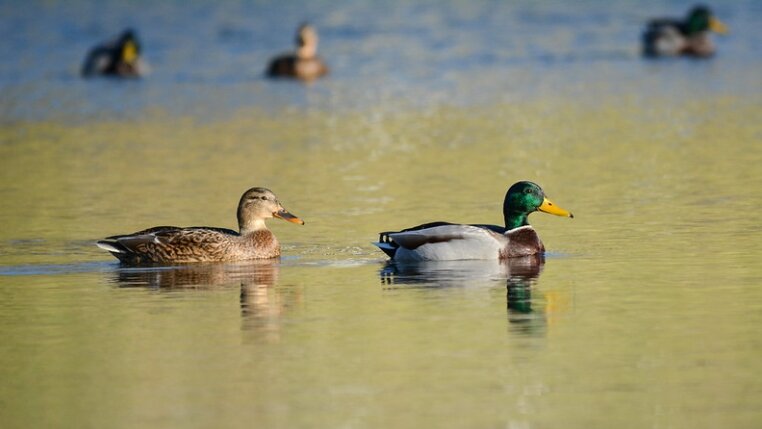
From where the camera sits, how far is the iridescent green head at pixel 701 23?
3816 centimetres

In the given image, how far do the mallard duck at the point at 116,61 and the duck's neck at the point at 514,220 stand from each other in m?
21.2

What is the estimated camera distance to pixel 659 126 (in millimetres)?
25797

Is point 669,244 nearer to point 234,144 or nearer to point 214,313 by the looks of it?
point 214,313

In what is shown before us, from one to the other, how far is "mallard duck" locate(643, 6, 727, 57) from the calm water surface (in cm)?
66

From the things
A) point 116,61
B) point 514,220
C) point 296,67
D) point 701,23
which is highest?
point 701,23

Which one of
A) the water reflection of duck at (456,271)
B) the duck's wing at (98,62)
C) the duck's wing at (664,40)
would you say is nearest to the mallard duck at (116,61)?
the duck's wing at (98,62)

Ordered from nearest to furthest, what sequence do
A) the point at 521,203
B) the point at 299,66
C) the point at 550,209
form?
the point at 521,203
the point at 550,209
the point at 299,66

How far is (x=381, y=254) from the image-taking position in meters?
16.2

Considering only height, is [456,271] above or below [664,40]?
below

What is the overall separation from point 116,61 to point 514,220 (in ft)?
71.4

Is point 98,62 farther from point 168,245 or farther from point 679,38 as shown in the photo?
point 168,245

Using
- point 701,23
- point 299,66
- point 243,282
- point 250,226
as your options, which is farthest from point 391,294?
point 701,23

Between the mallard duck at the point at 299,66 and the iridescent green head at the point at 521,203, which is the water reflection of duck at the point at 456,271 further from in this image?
the mallard duck at the point at 299,66

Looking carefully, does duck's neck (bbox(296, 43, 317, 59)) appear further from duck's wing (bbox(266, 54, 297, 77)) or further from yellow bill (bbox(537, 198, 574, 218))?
yellow bill (bbox(537, 198, 574, 218))
